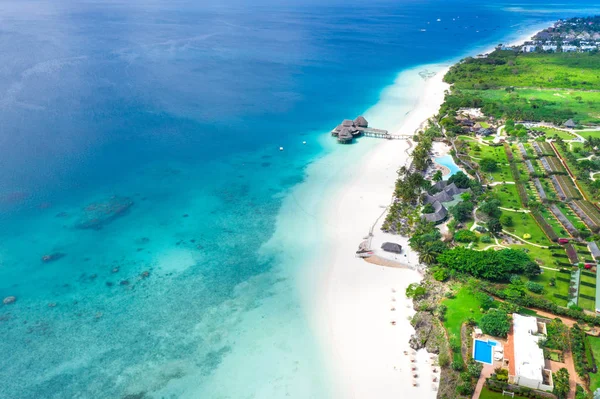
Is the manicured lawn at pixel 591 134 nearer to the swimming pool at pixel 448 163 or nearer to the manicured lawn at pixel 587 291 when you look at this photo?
the swimming pool at pixel 448 163

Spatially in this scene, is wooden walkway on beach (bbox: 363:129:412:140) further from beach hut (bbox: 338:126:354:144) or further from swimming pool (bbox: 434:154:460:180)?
swimming pool (bbox: 434:154:460:180)

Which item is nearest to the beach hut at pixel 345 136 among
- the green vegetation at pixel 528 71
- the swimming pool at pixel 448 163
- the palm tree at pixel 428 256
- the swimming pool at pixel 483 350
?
the swimming pool at pixel 448 163

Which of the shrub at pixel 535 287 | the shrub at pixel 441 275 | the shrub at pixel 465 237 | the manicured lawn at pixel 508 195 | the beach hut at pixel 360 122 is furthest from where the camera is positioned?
the beach hut at pixel 360 122

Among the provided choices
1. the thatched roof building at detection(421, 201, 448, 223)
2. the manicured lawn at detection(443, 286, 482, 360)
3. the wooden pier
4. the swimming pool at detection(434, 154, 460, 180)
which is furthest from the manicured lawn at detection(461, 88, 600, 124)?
the manicured lawn at detection(443, 286, 482, 360)

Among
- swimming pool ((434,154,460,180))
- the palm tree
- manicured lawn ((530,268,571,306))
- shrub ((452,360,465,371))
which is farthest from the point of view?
swimming pool ((434,154,460,180))

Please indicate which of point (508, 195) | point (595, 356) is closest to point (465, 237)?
point (508, 195)

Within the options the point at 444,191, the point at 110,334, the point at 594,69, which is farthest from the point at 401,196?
the point at 594,69

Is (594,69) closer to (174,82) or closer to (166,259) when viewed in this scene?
(174,82)
